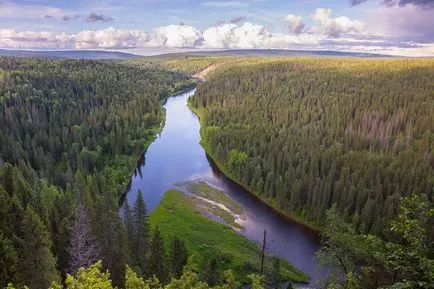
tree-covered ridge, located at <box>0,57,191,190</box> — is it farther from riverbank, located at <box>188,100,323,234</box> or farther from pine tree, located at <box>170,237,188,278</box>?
pine tree, located at <box>170,237,188,278</box>

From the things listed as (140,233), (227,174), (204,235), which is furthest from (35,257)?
(227,174)

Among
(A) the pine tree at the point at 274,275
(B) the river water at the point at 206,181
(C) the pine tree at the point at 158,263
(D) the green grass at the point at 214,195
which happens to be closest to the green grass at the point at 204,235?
(B) the river water at the point at 206,181

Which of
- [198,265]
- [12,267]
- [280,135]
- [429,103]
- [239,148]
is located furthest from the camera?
[429,103]

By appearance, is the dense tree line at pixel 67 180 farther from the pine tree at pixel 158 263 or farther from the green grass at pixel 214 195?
the green grass at pixel 214 195

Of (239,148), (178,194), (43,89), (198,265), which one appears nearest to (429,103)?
(239,148)

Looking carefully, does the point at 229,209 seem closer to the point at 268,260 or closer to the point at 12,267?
the point at 268,260

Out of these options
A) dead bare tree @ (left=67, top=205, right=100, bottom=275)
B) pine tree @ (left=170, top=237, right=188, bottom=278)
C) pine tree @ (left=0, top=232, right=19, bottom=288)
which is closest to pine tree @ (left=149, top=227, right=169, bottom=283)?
pine tree @ (left=170, top=237, right=188, bottom=278)

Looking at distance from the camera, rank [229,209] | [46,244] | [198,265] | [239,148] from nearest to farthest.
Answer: [46,244], [198,265], [229,209], [239,148]
